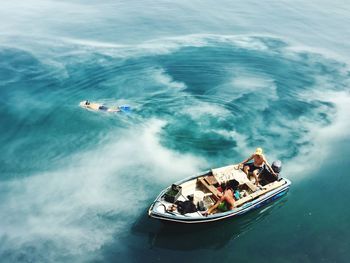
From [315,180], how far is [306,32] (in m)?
32.4

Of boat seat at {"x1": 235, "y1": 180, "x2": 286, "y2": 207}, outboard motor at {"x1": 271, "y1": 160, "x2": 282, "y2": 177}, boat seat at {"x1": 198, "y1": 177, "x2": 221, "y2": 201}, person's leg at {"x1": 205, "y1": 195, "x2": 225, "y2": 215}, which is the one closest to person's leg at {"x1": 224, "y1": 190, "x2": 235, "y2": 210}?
person's leg at {"x1": 205, "y1": 195, "x2": 225, "y2": 215}

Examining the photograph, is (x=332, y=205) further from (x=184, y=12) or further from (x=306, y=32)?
(x=184, y=12)

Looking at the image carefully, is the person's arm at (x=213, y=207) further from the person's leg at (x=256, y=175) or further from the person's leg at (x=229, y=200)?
the person's leg at (x=256, y=175)

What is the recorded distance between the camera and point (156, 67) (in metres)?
35.2

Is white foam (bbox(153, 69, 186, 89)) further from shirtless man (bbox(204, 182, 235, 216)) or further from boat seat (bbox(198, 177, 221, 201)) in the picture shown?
shirtless man (bbox(204, 182, 235, 216))

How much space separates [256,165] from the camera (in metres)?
21.0

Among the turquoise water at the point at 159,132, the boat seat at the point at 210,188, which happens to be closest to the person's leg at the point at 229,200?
the boat seat at the point at 210,188

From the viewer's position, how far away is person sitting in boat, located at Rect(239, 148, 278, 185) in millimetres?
20375

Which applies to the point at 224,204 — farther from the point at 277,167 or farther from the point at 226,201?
the point at 277,167

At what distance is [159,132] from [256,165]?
8448 mm

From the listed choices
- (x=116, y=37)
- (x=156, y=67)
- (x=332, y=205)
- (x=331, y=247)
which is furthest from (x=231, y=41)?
(x=331, y=247)

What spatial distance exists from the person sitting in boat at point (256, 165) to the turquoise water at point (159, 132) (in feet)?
7.63

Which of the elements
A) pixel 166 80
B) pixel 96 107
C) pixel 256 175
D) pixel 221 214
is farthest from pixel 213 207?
pixel 166 80

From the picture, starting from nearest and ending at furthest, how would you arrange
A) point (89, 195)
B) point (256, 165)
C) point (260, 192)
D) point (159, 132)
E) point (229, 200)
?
point (229, 200), point (260, 192), point (89, 195), point (256, 165), point (159, 132)
